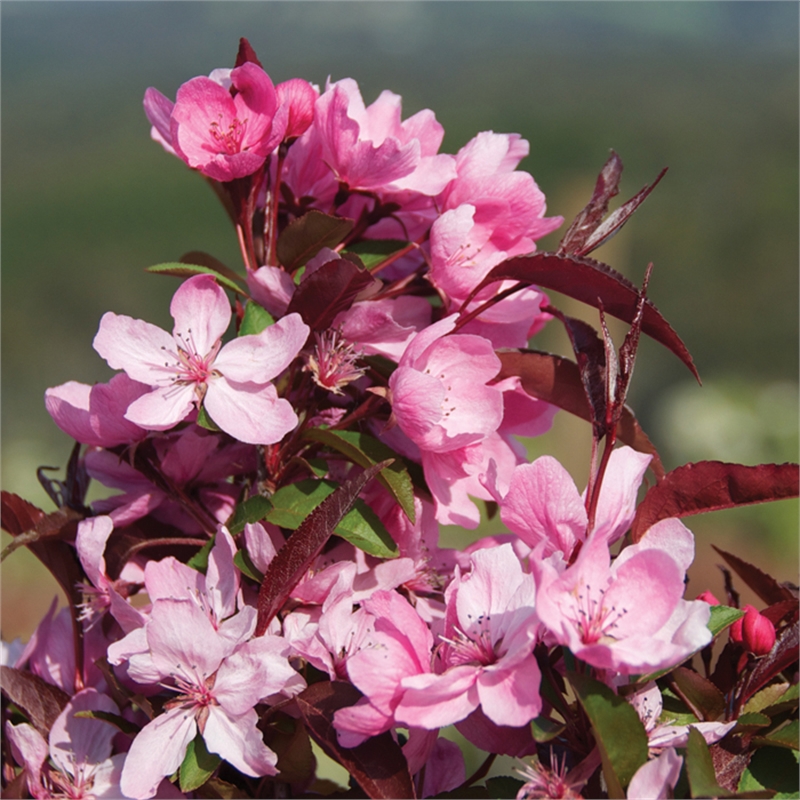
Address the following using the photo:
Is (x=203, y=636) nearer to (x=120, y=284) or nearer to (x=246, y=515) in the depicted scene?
(x=246, y=515)

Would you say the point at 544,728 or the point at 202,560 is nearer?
the point at 544,728

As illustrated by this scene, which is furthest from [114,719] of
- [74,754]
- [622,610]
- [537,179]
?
[537,179]

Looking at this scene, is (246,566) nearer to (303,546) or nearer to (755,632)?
(303,546)

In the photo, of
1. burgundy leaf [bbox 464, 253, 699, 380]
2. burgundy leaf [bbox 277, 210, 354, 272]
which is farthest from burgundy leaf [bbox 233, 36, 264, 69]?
burgundy leaf [bbox 464, 253, 699, 380]

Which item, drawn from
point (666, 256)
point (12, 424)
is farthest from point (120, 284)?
point (666, 256)

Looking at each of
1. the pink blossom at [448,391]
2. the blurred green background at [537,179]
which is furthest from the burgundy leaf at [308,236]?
the blurred green background at [537,179]

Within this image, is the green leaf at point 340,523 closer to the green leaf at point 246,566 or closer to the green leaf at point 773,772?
the green leaf at point 246,566

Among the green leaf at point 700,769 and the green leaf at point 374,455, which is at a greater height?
the green leaf at point 374,455

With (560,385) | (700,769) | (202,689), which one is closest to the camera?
(700,769)
